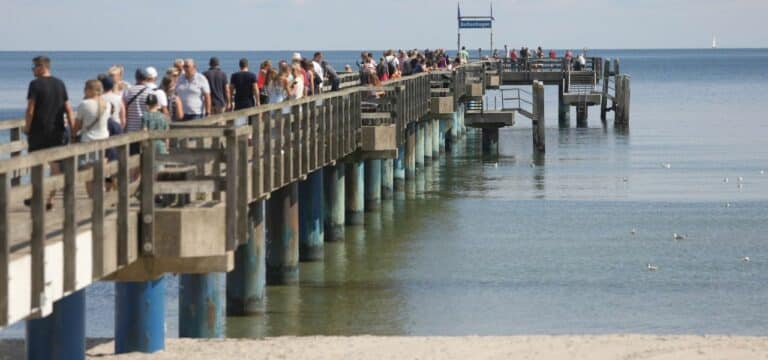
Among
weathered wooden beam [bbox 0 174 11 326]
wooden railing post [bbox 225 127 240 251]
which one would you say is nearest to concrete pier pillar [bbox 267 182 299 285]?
wooden railing post [bbox 225 127 240 251]

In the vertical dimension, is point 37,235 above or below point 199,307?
above

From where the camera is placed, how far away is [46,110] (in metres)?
14.0

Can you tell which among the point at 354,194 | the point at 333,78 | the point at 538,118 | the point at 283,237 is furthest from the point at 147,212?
the point at 538,118

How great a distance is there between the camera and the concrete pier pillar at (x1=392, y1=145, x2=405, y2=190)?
4138 centimetres

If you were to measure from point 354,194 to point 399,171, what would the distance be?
9.01m

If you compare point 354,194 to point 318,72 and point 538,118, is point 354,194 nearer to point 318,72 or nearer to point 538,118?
point 318,72

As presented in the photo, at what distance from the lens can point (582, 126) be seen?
2931 inches

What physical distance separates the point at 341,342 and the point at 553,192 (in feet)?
83.3

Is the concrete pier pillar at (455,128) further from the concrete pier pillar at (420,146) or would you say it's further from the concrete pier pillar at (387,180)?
the concrete pier pillar at (387,180)

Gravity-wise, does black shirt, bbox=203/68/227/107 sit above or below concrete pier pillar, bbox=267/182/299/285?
above

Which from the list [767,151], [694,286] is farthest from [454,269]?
[767,151]

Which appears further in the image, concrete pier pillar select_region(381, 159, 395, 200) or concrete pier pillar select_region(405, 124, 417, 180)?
concrete pier pillar select_region(405, 124, 417, 180)

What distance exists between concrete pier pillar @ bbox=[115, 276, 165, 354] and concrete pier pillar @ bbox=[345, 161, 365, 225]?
16.3 meters

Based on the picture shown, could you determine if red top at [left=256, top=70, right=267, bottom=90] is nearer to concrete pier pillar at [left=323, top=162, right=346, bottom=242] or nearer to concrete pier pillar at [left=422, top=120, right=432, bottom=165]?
concrete pier pillar at [left=323, top=162, right=346, bottom=242]
